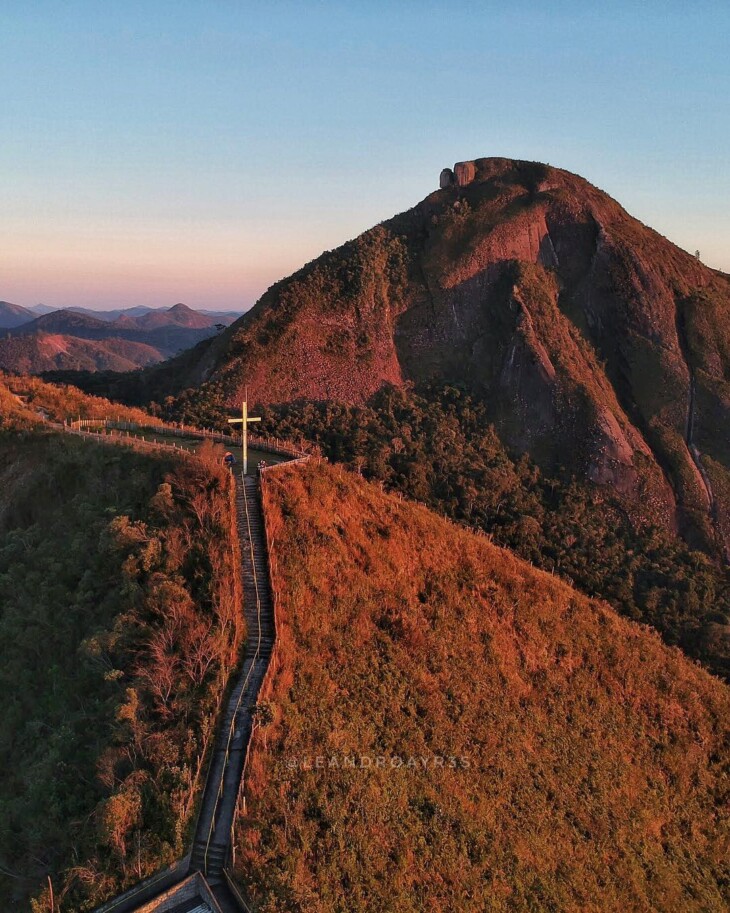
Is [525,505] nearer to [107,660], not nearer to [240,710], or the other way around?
[240,710]

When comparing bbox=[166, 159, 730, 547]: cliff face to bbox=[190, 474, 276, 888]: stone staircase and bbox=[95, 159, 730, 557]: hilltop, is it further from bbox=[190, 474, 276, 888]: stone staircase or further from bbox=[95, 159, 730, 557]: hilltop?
bbox=[190, 474, 276, 888]: stone staircase

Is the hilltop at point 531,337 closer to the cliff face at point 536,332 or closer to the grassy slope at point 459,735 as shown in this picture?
the cliff face at point 536,332

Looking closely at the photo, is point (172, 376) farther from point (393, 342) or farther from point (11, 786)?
point (11, 786)

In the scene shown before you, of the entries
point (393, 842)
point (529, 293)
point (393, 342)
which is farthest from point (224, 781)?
point (529, 293)

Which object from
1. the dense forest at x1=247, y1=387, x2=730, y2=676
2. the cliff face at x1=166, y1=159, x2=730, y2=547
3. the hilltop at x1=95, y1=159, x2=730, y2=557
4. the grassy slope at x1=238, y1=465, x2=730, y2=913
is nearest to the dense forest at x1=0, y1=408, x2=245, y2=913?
the grassy slope at x1=238, y1=465, x2=730, y2=913

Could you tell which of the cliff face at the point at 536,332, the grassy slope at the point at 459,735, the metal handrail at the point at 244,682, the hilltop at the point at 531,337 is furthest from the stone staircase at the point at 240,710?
the cliff face at the point at 536,332
